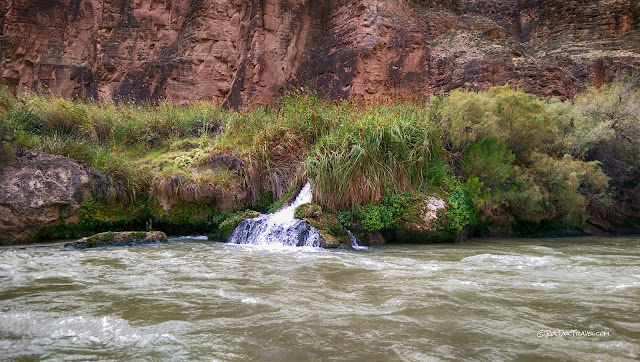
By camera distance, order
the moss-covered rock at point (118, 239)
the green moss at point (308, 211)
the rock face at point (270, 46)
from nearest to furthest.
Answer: the moss-covered rock at point (118, 239), the green moss at point (308, 211), the rock face at point (270, 46)

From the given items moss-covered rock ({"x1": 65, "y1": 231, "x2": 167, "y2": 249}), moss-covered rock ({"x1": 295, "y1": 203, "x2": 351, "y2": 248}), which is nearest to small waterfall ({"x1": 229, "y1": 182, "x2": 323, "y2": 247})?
moss-covered rock ({"x1": 295, "y1": 203, "x2": 351, "y2": 248})

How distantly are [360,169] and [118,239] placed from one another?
4707 mm

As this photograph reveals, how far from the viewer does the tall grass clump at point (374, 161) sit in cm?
900

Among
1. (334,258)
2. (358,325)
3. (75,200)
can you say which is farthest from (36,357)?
(75,200)

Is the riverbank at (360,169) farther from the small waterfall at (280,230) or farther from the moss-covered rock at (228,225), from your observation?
the small waterfall at (280,230)

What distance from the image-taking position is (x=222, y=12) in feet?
58.9

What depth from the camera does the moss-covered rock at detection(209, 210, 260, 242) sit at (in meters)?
9.21

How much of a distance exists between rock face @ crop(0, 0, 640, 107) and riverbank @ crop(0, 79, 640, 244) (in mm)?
5081

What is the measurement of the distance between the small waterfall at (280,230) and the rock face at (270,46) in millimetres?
7337

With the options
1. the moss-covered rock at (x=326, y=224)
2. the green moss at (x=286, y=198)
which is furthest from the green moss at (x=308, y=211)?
the green moss at (x=286, y=198)

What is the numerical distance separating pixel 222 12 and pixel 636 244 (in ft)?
50.8

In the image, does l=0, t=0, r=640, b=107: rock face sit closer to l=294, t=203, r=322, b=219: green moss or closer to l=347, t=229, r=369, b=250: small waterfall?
l=294, t=203, r=322, b=219: green moss

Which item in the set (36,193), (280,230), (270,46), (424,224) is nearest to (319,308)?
(280,230)

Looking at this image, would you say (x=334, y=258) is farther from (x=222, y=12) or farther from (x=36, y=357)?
(x=222, y=12)
